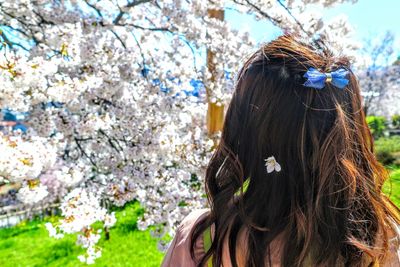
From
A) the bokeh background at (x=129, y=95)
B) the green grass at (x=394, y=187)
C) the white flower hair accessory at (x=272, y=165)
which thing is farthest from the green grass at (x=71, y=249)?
the white flower hair accessory at (x=272, y=165)

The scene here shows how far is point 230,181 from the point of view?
43.5 inches

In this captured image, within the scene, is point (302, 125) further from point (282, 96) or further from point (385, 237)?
point (385, 237)

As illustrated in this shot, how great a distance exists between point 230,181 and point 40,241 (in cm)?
577

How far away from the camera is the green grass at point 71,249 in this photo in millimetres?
4957

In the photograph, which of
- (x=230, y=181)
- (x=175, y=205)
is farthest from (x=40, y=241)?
(x=230, y=181)

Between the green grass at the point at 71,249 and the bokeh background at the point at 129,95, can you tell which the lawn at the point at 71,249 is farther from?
the bokeh background at the point at 129,95

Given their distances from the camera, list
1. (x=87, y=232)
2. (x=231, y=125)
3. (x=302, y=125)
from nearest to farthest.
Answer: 1. (x=302, y=125)
2. (x=231, y=125)
3. (x=87, y=232)

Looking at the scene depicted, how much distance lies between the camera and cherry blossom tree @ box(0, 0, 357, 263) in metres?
2.74

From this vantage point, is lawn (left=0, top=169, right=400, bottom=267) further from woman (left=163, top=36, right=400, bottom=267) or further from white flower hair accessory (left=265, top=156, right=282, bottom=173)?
white flower hair accessory (left=265, top=156, right=282, bottom=173)

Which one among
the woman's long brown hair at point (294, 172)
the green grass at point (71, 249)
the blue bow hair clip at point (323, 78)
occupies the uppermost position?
the blue bow hair clip at point (323, 78)

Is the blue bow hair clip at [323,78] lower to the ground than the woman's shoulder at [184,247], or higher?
higher

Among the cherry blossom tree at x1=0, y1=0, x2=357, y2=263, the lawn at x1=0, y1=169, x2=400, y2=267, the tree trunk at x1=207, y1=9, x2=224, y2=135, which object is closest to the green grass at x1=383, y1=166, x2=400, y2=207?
the lawn at x1=0, y1=169, x2=400, y2=267

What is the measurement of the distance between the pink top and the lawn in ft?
12.5

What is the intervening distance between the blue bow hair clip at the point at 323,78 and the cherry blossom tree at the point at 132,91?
5.97ft
